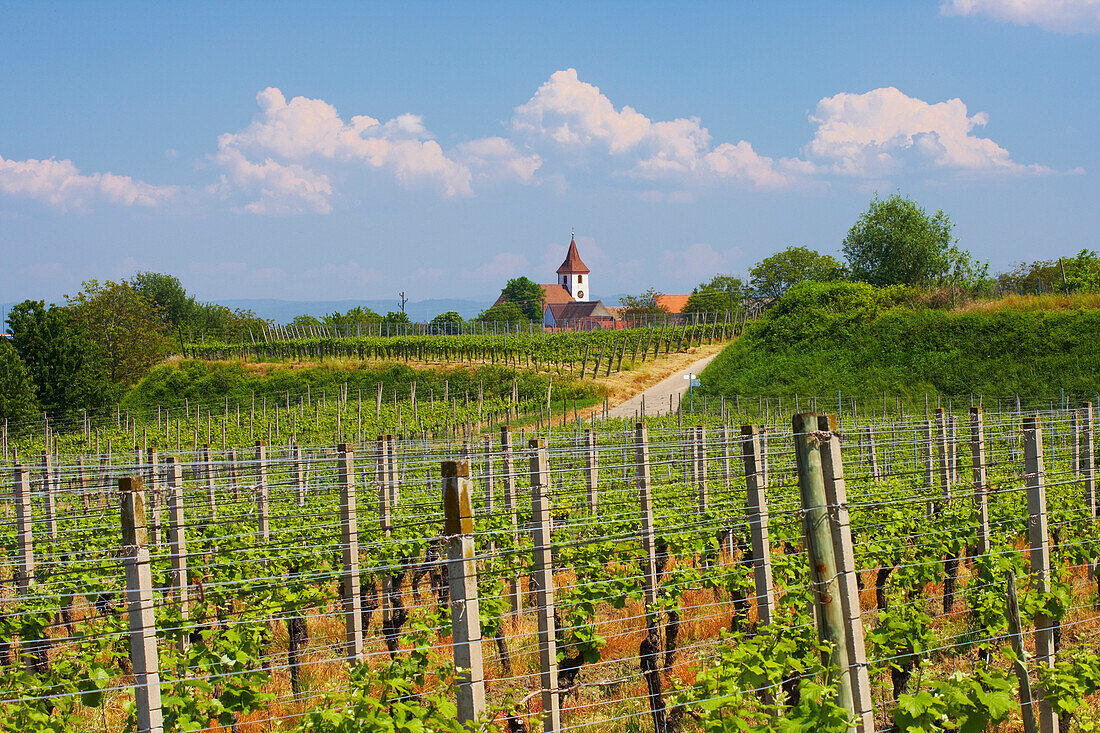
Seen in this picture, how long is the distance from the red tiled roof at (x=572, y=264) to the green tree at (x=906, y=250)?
77382 mm

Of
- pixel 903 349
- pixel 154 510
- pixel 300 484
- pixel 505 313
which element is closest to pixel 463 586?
pixel 154 510

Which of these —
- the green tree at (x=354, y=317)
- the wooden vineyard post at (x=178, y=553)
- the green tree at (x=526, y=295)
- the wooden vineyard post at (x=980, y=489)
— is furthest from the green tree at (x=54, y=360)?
the green tree at (x=526, y=295)

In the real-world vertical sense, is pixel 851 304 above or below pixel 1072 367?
above

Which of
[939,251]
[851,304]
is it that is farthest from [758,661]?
[939,251]

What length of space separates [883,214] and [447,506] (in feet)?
183

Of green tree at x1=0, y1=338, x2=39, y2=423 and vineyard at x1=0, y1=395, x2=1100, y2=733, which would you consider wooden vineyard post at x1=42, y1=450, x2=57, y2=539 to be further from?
green tree at x1=0, y1=338, x2=39, y2=423

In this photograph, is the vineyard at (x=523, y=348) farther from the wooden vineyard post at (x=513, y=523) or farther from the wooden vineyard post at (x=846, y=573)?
the wooden vineyard post at (x=846, y=573)

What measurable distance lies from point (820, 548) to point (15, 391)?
43.8 meters

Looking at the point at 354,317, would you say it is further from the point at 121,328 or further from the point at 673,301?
the point at 673,301

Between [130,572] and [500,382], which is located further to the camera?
[500,382]

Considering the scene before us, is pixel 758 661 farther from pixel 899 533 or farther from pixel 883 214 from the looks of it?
pixel 883 214

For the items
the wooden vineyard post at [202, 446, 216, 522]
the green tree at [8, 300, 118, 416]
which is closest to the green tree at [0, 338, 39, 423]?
the green tree at [8, 300, 118, 416]

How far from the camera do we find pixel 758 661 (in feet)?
12.4

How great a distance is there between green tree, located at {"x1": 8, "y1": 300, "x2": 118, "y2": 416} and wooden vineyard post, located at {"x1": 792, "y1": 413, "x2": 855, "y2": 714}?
150 ft
